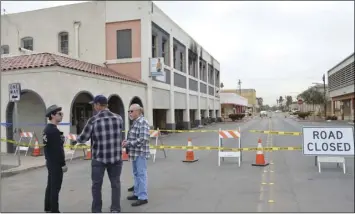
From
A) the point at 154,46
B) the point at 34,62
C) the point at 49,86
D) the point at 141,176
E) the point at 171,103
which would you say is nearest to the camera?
the point at 141,176

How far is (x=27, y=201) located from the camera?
7.21 metres

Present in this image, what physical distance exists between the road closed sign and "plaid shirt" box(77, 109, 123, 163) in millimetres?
5927

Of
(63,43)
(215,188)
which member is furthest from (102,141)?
(63,43)

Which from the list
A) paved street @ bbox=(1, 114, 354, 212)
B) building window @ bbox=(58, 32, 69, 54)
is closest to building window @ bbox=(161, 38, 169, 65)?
building window @ bbox=(58, 32, 69, 54)

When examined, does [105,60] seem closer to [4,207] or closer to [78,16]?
[78,16]

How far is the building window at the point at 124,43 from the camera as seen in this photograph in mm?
24125

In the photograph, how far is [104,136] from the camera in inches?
225

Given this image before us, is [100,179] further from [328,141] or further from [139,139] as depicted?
[328,141]

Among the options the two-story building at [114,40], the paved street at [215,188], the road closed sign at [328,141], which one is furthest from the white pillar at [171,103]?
the road closed sign at [328,141]

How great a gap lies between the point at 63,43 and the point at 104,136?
21965mm

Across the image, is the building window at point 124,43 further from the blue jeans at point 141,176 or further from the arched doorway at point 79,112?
the blue jeans at point 141,176

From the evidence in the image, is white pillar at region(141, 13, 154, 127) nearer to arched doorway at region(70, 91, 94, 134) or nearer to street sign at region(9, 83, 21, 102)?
arched doorway at region(70, 91, 94, 134)

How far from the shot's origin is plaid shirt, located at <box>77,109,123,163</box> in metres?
5.72

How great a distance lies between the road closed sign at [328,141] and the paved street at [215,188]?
58 centimetres
